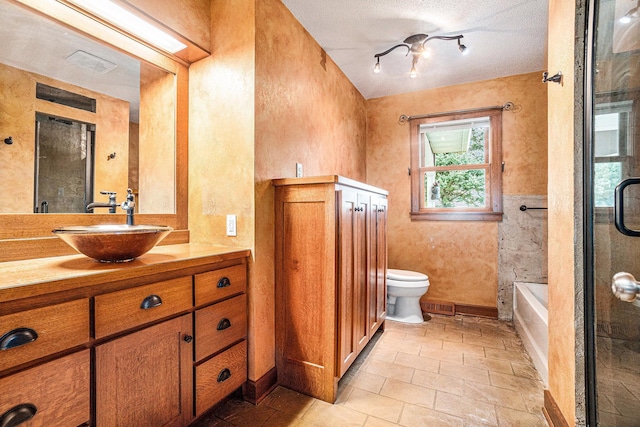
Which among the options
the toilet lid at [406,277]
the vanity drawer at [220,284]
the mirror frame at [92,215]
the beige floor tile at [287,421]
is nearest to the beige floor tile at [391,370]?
the beige floor tile at [287,421]

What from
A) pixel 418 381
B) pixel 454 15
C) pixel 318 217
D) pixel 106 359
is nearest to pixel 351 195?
pixel 318 217

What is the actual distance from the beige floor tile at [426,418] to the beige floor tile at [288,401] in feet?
1.76

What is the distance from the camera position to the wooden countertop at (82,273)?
2.85ft

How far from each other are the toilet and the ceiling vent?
270 centimetres

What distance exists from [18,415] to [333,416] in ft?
4.28

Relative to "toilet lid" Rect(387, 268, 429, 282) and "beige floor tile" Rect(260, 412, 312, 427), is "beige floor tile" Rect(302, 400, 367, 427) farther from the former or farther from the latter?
"toilet lid" Rect(387, 268, 429, 282)

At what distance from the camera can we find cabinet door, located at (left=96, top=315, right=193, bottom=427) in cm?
105

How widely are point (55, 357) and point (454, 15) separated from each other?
291 cm

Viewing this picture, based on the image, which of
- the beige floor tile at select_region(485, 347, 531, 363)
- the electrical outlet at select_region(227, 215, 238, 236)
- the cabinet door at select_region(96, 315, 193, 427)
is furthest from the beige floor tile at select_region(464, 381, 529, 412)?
the electrical outlet at select_region(227, 215, 238, 236)

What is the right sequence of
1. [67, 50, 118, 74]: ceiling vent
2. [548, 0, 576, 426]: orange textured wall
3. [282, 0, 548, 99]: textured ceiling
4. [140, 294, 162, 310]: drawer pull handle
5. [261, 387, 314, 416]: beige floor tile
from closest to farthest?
[140, 294, 162, 310]: drawer pull handle < [548, 0, 576, 426]: orange textured wall < [67, 50, 118, 74]: ceiling vent < [261, 387, 314, 416]: beige floor tile < [282, 0, 548, 99]: textured ceiling

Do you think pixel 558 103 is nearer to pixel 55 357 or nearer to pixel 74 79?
pixel 55 357

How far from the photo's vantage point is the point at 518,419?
1546mm

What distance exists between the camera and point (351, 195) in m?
1.88

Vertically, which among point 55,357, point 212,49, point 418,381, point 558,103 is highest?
point 212,49
